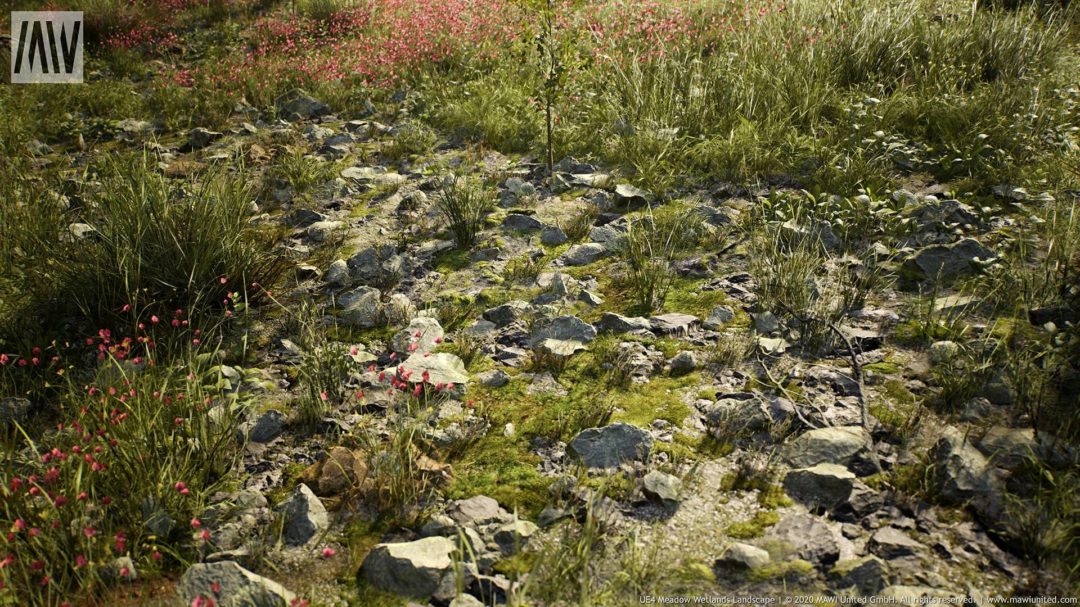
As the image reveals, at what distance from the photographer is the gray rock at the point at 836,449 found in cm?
303

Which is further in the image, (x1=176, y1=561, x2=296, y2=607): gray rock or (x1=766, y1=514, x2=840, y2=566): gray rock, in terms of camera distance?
(x1=766, y1=514, x2=840, y2=566): gray rock

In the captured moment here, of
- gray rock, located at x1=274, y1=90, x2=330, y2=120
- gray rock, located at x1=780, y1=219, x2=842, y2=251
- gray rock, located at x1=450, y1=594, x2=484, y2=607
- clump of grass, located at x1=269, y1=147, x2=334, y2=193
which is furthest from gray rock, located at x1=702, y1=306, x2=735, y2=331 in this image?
gray rock, located at x1=274, y1=90, x2=330, y2=120

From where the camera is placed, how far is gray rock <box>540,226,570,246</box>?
5.31m

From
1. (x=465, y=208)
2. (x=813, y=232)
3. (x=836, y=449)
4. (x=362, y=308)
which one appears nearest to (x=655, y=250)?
(x=813, y=232)

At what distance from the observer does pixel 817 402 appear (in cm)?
345

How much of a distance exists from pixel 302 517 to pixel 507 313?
1.90 metres

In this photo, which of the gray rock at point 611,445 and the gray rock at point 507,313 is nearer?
the gray rock at point 611,445

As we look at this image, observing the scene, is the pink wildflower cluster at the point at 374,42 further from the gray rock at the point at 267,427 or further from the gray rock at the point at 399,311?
the gray rock at the point at 267,427

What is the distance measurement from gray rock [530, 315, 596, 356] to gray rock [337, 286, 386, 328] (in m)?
1.02

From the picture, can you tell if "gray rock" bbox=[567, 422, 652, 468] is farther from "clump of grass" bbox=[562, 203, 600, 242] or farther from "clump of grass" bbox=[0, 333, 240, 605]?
"clump of grass" bbox=[562, 203, 600, 242]

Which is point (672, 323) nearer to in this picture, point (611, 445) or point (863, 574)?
point (611, 445)

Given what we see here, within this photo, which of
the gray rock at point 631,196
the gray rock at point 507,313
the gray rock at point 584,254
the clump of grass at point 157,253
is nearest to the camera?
the clump of grass at point 157,253

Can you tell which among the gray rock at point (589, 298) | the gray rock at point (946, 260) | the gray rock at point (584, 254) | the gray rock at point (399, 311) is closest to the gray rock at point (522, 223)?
the gray rock at point (584, 254)

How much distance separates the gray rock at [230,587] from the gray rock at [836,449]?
7.24ft
